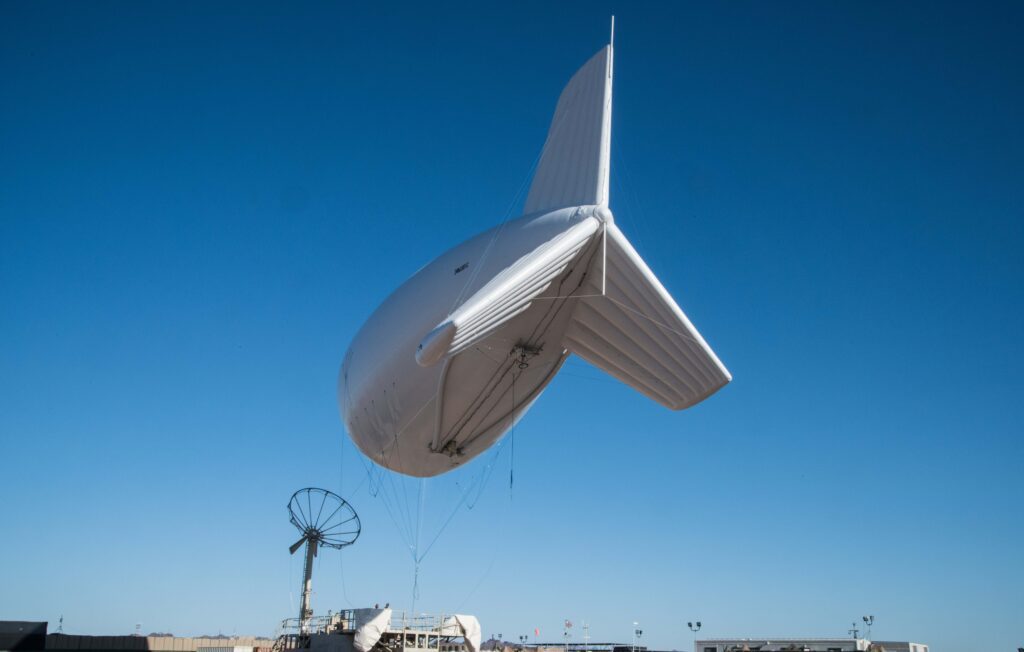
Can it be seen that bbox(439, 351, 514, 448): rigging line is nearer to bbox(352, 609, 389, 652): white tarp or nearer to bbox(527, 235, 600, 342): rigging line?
bbox(527, 235, 600, 342): rigging line

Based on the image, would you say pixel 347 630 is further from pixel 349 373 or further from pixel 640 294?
pixel 640 294

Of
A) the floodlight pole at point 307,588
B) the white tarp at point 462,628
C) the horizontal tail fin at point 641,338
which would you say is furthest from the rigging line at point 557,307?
the floodlight pole at point 307,588

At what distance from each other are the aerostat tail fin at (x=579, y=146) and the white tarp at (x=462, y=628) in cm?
1589

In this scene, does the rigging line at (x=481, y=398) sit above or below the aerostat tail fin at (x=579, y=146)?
below

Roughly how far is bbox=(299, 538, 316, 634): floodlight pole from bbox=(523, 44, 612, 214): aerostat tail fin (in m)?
19.2

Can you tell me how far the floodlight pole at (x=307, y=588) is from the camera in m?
36.7

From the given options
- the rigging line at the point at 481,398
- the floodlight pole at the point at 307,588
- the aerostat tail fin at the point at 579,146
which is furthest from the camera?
the floodlight pole at the point at 307,588

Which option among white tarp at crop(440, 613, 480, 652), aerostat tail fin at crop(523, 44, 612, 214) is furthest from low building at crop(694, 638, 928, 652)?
aerostat tail fin at crop(523, 44, 612, 214)

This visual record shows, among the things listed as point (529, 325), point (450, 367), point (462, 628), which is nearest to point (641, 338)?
point (529, 325)

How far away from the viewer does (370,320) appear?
32312 millimetres

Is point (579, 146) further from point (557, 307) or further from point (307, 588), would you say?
point (307, 588)

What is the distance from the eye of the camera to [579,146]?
28.4 metres

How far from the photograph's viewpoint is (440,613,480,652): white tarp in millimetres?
31531

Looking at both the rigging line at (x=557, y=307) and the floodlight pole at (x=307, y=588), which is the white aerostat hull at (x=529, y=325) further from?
the floodlight pole at (x=307, y=588)
